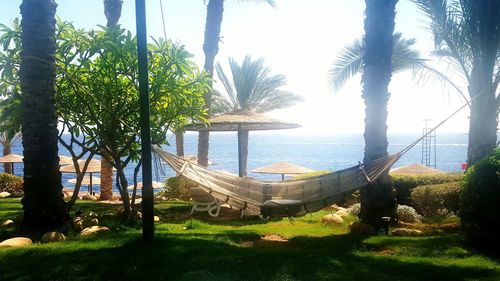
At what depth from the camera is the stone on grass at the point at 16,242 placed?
15.6 ft

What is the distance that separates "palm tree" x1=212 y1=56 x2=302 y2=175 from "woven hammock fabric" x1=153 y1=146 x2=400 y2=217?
12473 mm

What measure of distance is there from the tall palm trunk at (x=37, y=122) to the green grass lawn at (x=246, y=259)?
1.59ft

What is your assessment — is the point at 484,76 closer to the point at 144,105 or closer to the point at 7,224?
the point at 144,105

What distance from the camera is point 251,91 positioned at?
19.7 meters

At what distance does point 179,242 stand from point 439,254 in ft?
9.89

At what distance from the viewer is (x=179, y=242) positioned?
4.88 m

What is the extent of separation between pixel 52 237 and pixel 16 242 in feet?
1.38

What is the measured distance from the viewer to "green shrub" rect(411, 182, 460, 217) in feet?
24.6

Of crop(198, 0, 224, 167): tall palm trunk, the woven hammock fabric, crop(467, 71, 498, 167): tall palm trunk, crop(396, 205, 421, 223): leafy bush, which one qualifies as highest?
crop(198, 0, 224, 167): tall palm trunk

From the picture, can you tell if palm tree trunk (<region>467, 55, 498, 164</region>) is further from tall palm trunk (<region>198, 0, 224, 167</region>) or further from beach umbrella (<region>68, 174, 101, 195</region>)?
beach umbrella (<region>68, 174, 101, 195</region>)

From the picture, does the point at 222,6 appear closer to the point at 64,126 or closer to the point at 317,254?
the point at 64,126

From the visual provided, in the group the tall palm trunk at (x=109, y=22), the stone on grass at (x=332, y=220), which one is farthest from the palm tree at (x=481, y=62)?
the tall palm trunk at (x=109, y=22)

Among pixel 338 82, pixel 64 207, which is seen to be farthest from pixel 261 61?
pixel 64 207

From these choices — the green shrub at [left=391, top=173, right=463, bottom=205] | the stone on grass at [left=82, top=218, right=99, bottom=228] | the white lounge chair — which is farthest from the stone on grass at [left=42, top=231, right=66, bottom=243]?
the green shrub at [left=391, top=173, right=463, bottom=205]
